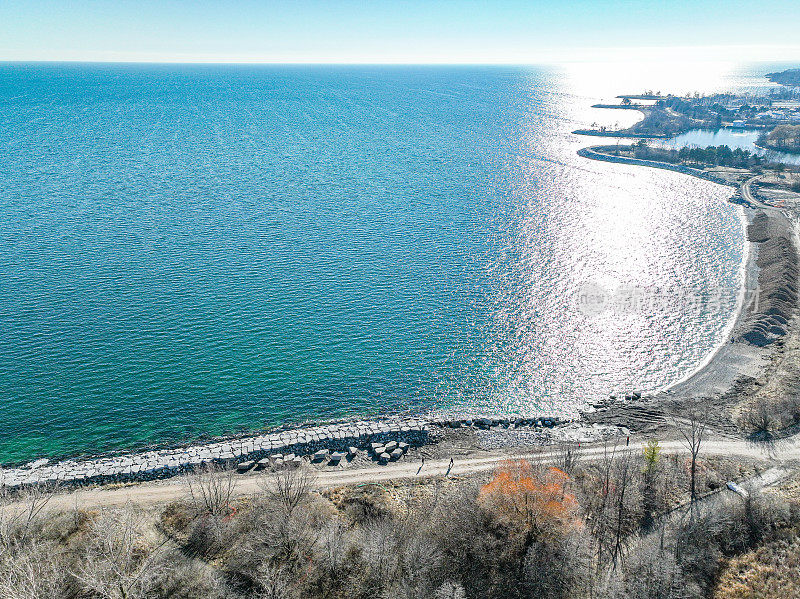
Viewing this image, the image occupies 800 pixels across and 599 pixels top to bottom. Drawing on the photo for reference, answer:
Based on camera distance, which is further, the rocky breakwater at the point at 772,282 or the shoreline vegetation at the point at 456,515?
the rocky breakwater at the point at 772,282

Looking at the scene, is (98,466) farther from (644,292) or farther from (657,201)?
(657,201)

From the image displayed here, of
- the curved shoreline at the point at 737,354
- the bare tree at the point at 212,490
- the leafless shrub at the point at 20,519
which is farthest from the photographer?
the curved shoreline at the point at 737,354

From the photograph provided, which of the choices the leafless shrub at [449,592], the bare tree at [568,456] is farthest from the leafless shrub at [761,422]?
the leafless shrub at [449,592]

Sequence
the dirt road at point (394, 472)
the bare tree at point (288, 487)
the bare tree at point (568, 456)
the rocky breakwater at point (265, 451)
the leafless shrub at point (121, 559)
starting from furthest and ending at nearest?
the rocky breakwater at point (265, 451) < the bare tree at point (568, 456) < the dirt road at point (394, 472) < the bare tree at point (288, 487) < the leafless shrub at point (121, 559)

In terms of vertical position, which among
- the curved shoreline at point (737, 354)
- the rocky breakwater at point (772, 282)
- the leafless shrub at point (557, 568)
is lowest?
the curved shoreline at point (737, 354)

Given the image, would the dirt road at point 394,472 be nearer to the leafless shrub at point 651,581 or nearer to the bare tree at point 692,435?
the bare tree at point 692,435

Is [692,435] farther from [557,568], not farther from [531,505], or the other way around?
[557,568]

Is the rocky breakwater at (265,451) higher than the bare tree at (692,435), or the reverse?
the rocky breakwater at (265,451)

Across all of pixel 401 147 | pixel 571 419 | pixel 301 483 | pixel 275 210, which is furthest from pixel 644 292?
pixel 401 147
